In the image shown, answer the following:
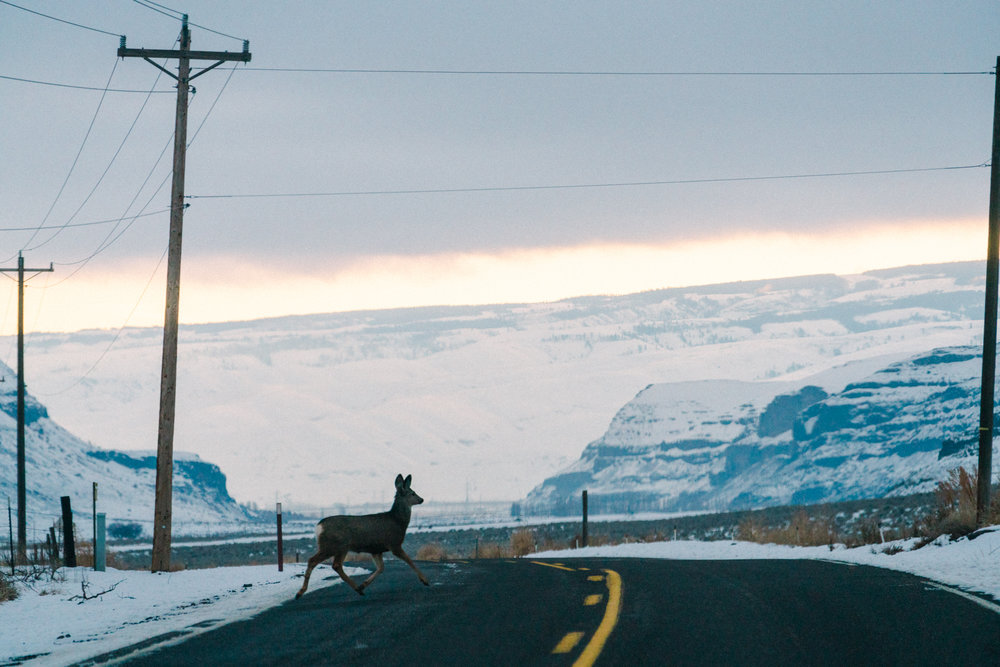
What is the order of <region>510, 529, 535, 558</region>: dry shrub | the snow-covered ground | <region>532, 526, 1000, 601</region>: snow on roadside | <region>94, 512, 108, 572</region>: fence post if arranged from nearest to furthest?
the snow-covered ground < <region>532, 526, 1000, 601</region>: snow on roadside < <region>94, 512, 108, 572</region>: fence post < <region>510, 529, 535, 558</region>: dry shrub

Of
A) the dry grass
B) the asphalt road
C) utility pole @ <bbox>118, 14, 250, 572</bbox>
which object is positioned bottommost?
the asphalt road

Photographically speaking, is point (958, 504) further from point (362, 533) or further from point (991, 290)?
point (362, 533)

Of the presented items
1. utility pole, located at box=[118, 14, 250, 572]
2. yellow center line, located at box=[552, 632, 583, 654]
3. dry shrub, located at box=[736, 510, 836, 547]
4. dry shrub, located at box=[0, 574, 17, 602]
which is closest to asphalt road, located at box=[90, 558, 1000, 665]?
yellow center line, located at box=[552, 632, 583, 654]

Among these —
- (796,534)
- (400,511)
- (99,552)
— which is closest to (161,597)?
(400,511)

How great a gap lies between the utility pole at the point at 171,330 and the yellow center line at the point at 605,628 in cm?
1203

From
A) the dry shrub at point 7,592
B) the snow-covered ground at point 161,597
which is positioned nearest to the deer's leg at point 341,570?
the snow-covered ground at point 161,597

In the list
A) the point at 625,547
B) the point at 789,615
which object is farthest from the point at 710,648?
the point at 625,547

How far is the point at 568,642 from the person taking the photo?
10828mm

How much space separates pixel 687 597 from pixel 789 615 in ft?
6.98

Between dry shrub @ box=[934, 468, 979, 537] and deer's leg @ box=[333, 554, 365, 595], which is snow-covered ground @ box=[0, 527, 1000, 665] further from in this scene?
deer's leg @ box=[333, 554, 365, 595]

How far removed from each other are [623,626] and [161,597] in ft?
29.6

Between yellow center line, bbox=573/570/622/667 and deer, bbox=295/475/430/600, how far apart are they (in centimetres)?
285

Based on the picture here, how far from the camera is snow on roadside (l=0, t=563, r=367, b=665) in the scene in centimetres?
1245

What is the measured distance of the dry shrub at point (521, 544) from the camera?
1889 inches
